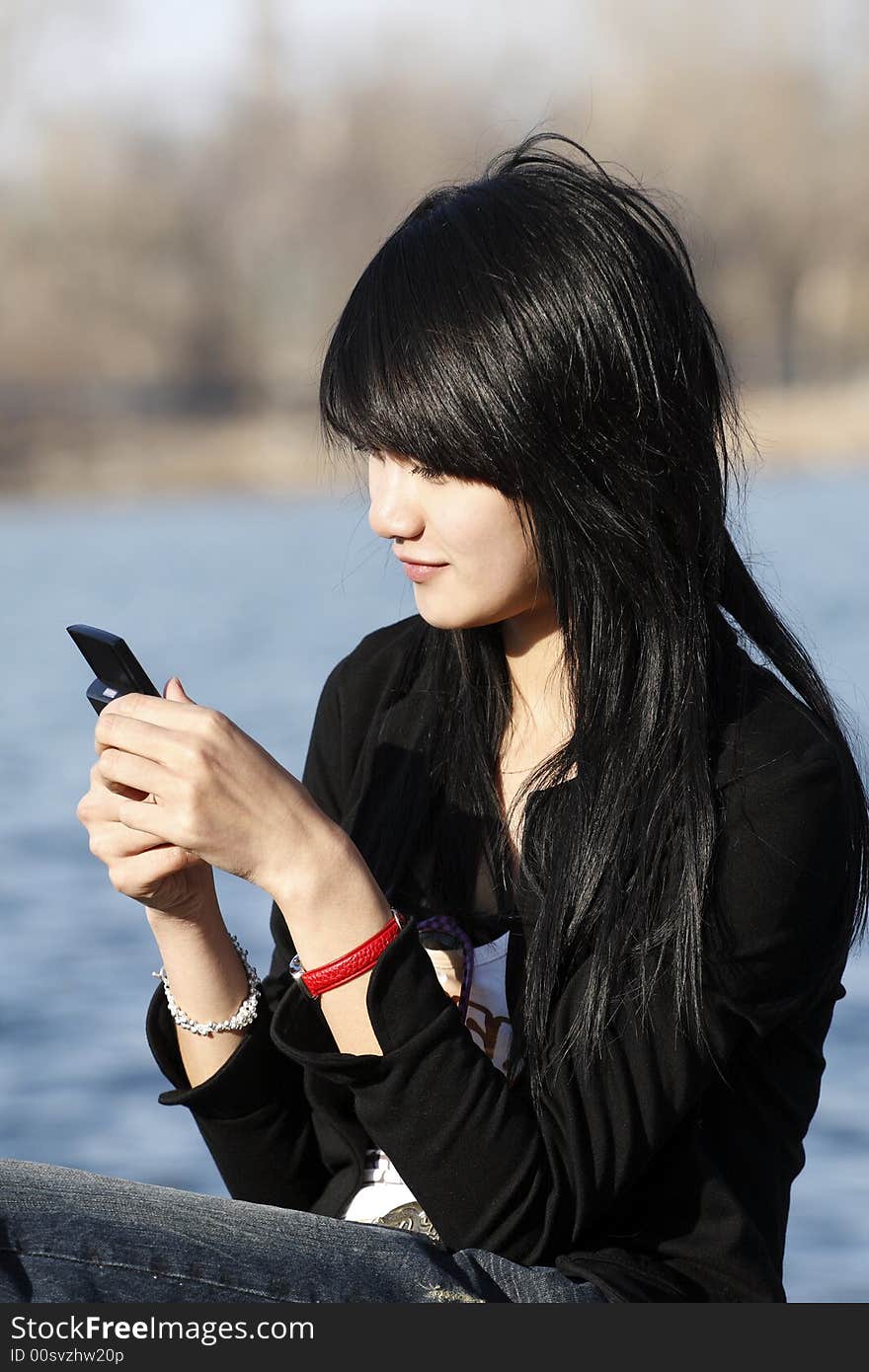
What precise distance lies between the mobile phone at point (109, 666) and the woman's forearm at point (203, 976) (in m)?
0.18

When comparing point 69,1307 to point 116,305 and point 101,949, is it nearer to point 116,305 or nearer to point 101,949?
point 101,949

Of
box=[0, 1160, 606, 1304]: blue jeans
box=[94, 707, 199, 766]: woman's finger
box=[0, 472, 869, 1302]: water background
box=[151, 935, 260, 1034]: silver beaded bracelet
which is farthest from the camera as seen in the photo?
box=[0, 472, 869, 1302]: water background

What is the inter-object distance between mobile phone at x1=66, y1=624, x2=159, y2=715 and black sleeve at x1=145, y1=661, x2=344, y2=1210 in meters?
0.27

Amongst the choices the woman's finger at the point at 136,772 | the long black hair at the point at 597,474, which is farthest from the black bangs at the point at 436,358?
the woman's finger at the point at 136,772

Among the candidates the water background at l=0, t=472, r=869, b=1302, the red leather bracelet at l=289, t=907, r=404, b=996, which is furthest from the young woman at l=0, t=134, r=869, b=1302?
the water background at l=0, t=472, r=869, b=1302

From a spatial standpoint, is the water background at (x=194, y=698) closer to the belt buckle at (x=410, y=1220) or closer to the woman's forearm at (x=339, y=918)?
the woman's forearm at (x=339, y=918)

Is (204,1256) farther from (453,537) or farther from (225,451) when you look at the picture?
(225,451)

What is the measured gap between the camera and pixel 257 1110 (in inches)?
55.8

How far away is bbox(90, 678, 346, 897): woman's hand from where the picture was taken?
1180mm

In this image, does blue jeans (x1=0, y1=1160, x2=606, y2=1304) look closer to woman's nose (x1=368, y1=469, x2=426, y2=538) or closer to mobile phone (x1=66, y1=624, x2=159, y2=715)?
mobile phone (x1=66, y1=624, x2=159, y2=715)

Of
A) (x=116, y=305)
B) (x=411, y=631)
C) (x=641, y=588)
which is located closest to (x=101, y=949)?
(x=411, y=631)

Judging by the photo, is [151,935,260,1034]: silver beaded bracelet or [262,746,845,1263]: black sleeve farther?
[151,935,260,1034]: silver beaded bracelet

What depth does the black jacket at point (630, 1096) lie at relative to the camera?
3.97 ft

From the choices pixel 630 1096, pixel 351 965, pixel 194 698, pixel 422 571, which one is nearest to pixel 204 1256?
pixel 351 965
